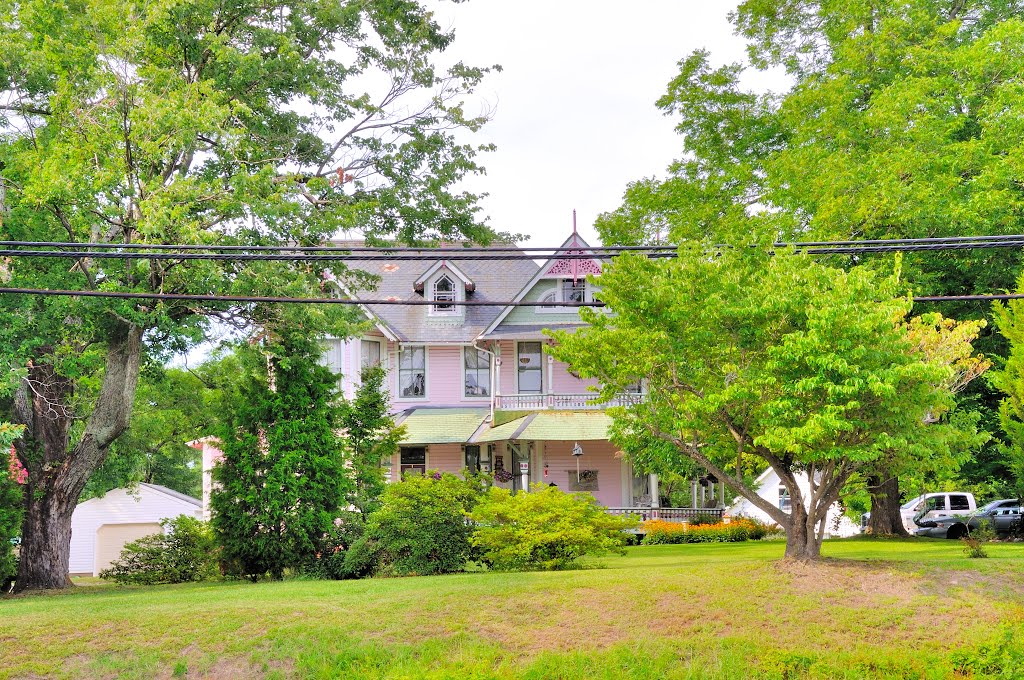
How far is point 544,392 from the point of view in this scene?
35.7m

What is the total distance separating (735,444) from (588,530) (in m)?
3.26

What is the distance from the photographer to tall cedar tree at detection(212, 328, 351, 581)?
69.4 feet

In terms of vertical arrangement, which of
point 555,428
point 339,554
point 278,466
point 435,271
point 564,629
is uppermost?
point 435,271

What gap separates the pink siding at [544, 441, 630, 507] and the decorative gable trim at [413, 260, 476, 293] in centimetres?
632

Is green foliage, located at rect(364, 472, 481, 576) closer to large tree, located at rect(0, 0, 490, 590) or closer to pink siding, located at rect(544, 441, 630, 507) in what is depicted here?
large tree, located at rect(0, 0, 490, 590)

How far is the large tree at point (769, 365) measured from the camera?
55.3 ft

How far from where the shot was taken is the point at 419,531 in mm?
20359

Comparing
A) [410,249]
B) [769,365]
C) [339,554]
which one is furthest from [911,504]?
[410,249]

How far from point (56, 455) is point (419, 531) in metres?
7.82

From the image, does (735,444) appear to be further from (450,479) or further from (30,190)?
(30,190)

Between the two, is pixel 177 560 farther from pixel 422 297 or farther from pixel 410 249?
pixel 422 297

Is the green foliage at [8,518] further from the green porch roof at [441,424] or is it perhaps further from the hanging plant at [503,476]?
the hanging plant at [503,476]

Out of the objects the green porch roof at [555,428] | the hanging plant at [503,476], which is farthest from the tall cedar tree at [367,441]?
the hanging plant at [503,476]

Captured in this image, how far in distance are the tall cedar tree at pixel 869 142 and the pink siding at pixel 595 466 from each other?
30.1 ft
